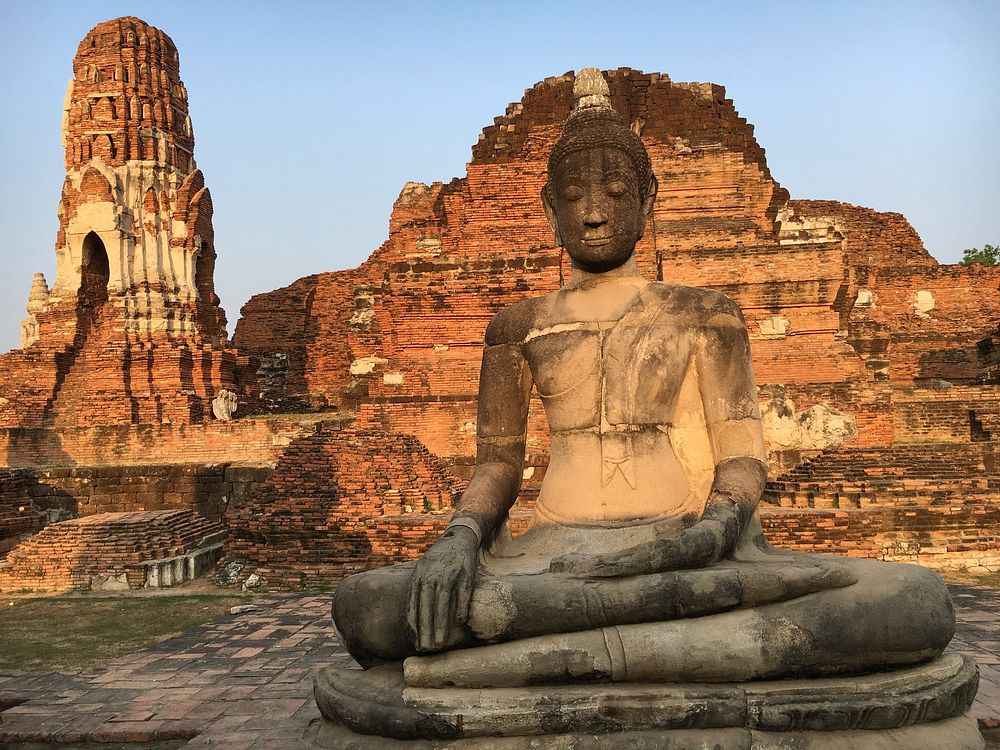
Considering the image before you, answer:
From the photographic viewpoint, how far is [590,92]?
418 centimetres

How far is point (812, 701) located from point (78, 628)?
6.66 m

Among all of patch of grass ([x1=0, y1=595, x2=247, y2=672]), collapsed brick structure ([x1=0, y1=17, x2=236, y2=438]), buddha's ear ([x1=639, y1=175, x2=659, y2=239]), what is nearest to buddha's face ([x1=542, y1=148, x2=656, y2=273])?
buddha's ear ([x1=639, y1=175, x2=659, y2=239])

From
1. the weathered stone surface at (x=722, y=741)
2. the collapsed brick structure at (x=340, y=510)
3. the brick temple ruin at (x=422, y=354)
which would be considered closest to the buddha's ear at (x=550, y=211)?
the weathered stone surface at (x=722, y=741)

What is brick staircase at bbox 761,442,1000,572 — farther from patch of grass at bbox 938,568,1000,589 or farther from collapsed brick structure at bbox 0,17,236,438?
collapsed brick structure at bbox 0,17,236,438

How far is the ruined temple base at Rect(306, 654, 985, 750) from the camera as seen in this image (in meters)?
2.71

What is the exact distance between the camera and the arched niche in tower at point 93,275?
19766 millimetres

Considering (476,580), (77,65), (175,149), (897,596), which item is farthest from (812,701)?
(77,65)

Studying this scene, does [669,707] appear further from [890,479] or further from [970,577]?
[890,479]

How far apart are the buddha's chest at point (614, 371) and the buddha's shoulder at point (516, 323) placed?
200mm

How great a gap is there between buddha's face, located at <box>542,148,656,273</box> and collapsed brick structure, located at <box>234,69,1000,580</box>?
17.9 feet

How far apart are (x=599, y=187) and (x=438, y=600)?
200cm

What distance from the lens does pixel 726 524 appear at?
3.14m

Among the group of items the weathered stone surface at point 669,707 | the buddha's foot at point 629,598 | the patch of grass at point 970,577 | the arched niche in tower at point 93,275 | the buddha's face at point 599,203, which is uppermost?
the arched niche in tower at point 93,275

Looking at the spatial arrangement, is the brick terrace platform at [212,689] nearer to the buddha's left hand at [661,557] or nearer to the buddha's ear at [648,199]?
the buddha's left hand at [661,557]
